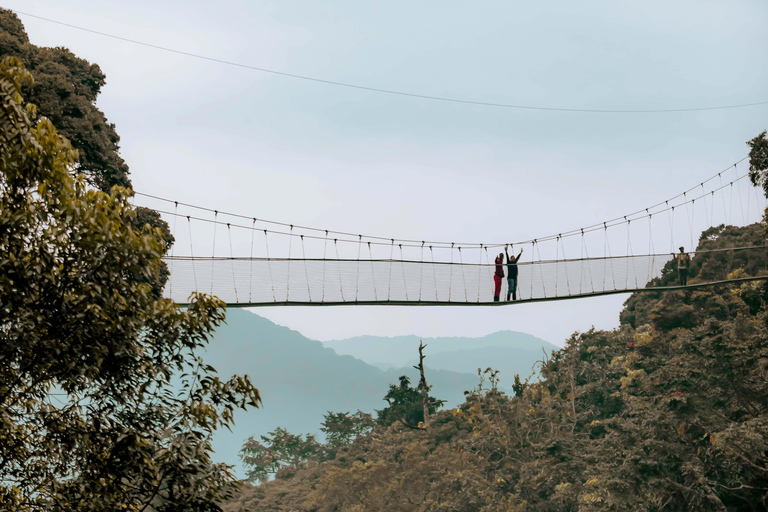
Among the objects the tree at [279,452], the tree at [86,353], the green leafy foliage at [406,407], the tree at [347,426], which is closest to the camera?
the tree at [86,353]

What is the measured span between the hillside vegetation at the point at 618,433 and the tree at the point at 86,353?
16.9 meters

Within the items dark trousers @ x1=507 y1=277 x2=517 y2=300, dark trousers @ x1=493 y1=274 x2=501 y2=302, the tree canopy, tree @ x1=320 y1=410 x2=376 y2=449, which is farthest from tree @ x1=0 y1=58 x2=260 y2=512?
tree @ x1=320 y1=410 x2=376 y2=449

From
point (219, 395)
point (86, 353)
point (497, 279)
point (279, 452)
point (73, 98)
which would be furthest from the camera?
point (279, 452)

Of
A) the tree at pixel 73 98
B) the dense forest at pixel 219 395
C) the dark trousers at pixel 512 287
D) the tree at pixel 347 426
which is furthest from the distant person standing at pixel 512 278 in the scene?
the tree at pixel 347 426

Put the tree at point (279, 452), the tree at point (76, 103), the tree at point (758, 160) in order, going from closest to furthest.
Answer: the tree at point (76, 103) → the tree at point (758, 160) → the tree at point (279, 452)

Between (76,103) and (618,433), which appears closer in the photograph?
(76,103)

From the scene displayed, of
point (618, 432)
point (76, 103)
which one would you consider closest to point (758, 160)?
point (618, 432)

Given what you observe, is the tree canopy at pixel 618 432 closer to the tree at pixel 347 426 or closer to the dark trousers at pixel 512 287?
the tree at pixel 347 426

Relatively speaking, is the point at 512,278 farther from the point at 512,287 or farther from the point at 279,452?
the point at 279,452

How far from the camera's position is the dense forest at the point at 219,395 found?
5.83 meters

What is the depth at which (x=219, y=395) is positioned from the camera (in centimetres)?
632

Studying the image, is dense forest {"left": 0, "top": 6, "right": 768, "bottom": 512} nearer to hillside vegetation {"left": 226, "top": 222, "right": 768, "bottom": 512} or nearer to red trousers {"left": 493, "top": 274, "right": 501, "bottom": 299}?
hillside vegetation {"left": 226, "top": 222, "right": 768, "bottom": 512}

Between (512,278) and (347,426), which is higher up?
(512,278)

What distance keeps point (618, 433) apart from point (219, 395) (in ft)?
61.1
